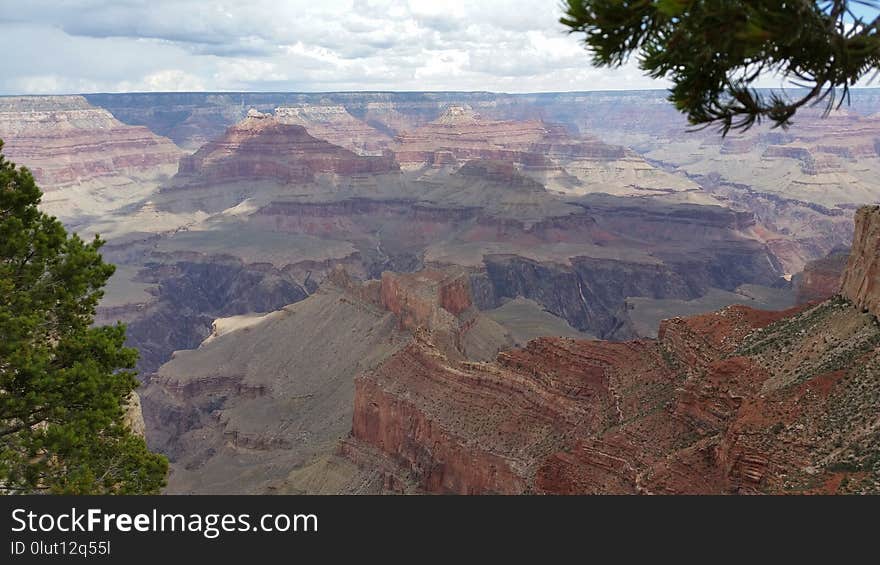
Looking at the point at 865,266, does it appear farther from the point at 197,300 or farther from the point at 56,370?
the point at 197,300

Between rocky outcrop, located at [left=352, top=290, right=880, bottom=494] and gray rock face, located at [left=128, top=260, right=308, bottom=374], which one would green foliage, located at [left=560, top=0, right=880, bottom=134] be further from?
gray rock face, located at [left=128, top=260, right=308, bottom=374]

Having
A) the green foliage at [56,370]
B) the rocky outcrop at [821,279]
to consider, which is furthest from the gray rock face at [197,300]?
the green foliage at [56,370]

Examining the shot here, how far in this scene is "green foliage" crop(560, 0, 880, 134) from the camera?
12.1m

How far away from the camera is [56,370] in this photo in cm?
1878

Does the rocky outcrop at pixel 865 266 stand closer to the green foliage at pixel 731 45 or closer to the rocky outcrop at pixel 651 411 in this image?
the rocky outcrop at pixel 651 411

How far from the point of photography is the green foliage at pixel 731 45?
12094 millimetres

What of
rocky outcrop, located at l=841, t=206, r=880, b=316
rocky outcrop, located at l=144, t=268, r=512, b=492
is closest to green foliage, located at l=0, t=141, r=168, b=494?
rocky outcrop, located at l=841, t=206, r=880, b=316

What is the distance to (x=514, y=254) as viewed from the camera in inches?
6521

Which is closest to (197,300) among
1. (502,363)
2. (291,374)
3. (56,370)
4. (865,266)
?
(291,374)

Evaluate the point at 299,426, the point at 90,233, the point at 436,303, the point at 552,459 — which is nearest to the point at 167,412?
the point at 299,426

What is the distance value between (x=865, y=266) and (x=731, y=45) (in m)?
24.8

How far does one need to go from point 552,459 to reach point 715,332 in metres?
11.2

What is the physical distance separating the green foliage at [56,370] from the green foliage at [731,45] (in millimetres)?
14289

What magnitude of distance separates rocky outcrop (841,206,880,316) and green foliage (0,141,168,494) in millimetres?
29110
